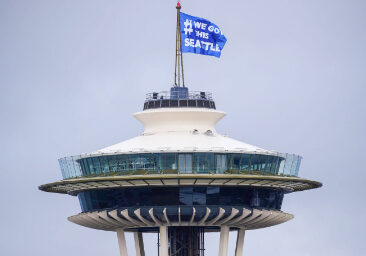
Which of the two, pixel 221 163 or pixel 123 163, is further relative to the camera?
pixel 123 163

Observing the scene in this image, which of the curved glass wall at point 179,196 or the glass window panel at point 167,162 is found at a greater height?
the glass window panel at point 167,162

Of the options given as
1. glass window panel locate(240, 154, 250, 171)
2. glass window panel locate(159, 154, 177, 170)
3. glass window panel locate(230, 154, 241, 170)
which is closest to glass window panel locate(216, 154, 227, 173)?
glass window panel locate(230, 154, 241, 170)

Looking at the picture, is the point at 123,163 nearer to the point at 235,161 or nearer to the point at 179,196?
the point at 179,196

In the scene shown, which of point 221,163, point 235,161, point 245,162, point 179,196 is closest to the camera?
point 221,163

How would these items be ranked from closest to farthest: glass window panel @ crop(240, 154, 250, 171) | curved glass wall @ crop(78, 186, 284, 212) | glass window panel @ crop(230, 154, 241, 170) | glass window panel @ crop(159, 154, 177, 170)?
glass window panel @ crop(159, 154, 177, 170) < curved glass wall @ crop(78, 186, 284, 212) < glass window panel @ crop(230, 154, 241, 170) < glass window panel @ crop(240, 154, 250, 171)

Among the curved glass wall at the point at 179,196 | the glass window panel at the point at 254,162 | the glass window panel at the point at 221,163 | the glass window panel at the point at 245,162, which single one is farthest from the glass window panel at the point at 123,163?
the glass window panel at the point at 254,162

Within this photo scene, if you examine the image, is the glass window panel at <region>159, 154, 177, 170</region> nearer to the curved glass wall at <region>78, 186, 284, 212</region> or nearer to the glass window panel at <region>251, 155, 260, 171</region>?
the curved glass wall at <region>78, 186, 284, 212</region>

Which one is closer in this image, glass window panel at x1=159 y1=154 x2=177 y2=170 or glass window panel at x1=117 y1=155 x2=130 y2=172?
glass window panel at x1=159 y1=154 x2=177 y2=170

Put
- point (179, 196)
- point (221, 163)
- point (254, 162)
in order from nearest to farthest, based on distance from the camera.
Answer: point (221, 163)
point (179, 196)
point (254, 162)

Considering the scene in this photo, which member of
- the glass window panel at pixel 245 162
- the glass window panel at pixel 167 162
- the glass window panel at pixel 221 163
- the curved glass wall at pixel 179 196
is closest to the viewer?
the glass window panel at pixel 167 162

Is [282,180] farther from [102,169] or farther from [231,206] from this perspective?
[102,169]

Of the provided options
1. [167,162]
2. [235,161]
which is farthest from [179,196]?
[235,161]

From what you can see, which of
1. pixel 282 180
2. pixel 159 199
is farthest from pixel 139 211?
pixel 282 180

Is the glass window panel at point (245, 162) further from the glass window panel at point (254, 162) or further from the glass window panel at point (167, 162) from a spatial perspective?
the glass window panel at point (167, 162)
